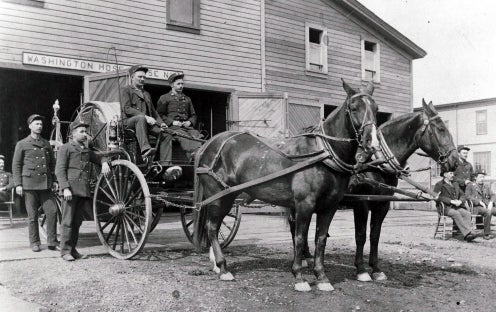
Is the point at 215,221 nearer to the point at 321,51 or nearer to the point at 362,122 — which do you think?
the point at 362,122

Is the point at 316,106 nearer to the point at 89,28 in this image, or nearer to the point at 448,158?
the point at 89,28

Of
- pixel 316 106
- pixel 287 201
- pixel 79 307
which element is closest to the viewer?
pixel 79 307

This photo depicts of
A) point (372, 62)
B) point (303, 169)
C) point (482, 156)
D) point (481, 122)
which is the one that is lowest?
point (303, 169)

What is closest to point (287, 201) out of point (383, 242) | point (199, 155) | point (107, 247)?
point (199, 155)

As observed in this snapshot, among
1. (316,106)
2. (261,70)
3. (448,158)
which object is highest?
(261,70)

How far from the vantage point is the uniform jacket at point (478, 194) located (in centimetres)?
1158

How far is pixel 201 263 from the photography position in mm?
7203

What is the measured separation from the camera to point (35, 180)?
788 centimetres

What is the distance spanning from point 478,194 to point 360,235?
663cm

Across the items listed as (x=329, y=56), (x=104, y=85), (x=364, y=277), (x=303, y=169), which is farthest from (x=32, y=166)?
(x=329, y=56)

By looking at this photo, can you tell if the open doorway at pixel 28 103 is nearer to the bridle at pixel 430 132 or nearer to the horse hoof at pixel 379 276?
the bridle at pixel 430 132

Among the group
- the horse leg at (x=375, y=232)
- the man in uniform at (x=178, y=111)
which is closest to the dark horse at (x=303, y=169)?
the horse leg at (x=375, y=232)

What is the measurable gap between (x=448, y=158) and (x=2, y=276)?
5756 mm

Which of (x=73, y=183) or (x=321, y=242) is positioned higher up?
(x=73, y=183)
